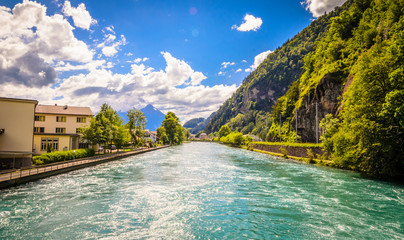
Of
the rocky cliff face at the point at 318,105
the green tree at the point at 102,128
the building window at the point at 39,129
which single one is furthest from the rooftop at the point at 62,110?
the rocky cliff face at the point at 318,105

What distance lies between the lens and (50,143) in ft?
133

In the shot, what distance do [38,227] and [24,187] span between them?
9819 millimetres

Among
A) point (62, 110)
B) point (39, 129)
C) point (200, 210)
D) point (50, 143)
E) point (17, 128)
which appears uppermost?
point (62, 110)

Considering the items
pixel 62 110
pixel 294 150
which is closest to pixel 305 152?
pixel 294 150

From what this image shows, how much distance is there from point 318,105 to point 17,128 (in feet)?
199

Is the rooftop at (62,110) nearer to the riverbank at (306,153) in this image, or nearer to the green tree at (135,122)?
the green tree at (135,122)

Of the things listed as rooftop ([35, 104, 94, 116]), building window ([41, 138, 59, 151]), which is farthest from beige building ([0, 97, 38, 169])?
rooftop ([35, 104, 94, 116])

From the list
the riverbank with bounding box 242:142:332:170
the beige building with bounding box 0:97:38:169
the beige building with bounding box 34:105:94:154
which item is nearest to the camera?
the beige building with bounding box 0:97:38:169

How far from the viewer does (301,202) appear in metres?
15.5

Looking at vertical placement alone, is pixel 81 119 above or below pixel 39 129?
above

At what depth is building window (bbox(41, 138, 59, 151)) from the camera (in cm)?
3988

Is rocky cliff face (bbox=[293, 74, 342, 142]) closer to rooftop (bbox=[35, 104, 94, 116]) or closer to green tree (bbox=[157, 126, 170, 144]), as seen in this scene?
rooftop (bbox=[35, 104, 94, 116])

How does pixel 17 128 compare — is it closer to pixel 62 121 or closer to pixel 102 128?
pixel 102 128

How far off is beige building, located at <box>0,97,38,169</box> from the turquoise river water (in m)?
7.67
